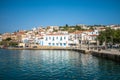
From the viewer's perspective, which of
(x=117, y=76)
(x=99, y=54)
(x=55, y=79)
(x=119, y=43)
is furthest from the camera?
(x=119, y=43)

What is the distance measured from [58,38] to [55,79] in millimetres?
79779

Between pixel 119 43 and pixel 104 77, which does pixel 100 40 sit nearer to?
pixel 119 43

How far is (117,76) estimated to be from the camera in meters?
26.0

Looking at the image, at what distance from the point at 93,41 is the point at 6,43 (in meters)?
56.8

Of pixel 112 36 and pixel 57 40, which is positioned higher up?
pixel 112 36

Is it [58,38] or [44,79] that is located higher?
[58,38]

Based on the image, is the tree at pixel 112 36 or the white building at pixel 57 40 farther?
the white building at pixel 57 40

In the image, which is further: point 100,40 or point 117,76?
point 100,40

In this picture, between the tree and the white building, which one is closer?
the tree

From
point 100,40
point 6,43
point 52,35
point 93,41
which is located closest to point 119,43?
point 100,40

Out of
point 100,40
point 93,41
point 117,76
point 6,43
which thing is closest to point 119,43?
point 100,40

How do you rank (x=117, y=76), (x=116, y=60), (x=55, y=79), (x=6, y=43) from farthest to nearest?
(x=6, y=43) < (x=116, y=60) < (x=117, y=76) < (x=55, y=79)

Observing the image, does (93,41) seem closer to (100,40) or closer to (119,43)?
(100,40)

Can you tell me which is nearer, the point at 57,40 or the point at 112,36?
the point at 112,36
